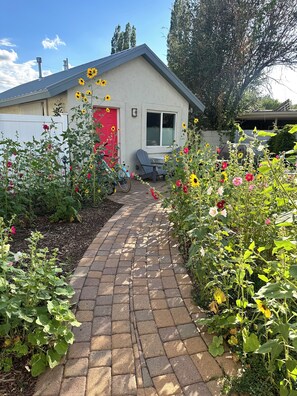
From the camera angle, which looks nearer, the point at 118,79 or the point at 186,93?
the point at 118,79

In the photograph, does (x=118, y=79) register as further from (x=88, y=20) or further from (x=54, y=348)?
(x=54, y=348)

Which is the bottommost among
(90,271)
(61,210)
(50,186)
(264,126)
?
(90,271)

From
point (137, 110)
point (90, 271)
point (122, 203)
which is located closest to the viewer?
point (90, 271)

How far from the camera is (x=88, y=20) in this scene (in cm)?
1041

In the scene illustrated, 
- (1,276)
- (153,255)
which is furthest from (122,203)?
(1,276)

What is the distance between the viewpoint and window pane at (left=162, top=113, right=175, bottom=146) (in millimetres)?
8578

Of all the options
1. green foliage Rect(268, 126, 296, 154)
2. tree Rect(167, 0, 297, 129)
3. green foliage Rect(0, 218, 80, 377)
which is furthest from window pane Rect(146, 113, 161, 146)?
green foliage Rect(0, 218, 80, 377)

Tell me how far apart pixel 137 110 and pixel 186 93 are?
2.10m

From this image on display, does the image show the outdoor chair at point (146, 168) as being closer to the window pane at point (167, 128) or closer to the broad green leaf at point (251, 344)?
the window pane at point (167, 128)

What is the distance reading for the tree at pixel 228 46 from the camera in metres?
12.0

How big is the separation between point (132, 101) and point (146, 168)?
6.37ft

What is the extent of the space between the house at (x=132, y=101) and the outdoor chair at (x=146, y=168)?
220mm

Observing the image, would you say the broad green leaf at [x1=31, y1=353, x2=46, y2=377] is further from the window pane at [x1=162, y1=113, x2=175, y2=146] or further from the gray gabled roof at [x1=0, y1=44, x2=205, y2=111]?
the window pane at [x1=162, y1=113, x2=175, y2=146]

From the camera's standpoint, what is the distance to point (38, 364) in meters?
1.44
